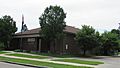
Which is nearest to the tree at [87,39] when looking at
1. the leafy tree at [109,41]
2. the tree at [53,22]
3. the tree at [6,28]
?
the tree at [53,22]

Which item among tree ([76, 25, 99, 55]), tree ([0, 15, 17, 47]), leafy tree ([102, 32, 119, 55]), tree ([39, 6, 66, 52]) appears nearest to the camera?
tree ([39, 6, 66, 52])

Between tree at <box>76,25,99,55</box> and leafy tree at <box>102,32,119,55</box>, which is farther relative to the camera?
leafy tree at <box>102,32,119,55</box>

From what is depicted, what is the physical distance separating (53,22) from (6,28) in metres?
11.7

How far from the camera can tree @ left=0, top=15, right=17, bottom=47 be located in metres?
43.5

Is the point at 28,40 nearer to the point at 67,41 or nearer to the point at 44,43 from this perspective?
the point at 44,43

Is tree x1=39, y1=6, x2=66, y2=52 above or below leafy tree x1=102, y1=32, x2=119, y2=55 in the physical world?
above

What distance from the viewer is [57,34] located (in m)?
36.2

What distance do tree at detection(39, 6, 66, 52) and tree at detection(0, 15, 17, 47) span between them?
31.2ft

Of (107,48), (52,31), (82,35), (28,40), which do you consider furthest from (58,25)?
(107,48)

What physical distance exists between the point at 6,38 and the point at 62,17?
42.5ft

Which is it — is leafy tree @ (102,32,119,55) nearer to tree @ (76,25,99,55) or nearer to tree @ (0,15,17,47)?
tree @ (76,25,99,55)

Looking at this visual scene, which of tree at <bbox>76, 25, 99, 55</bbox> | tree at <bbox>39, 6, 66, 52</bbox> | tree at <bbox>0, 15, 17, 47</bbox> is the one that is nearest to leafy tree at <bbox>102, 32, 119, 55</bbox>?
tree at <bbox>76, 25, 99, 55</bbox>

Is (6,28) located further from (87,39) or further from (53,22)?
(87,39)

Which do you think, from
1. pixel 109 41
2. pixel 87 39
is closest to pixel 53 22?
pixel 87 39
